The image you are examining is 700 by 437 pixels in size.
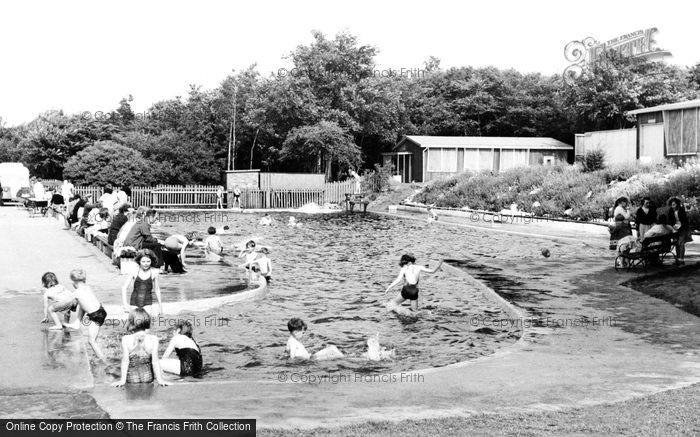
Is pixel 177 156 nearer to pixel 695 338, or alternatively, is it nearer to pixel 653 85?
pixel 653 85

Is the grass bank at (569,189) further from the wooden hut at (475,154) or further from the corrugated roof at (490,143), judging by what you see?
the corrugated roof at (490,143)

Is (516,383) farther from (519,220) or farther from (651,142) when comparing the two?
(651,142)

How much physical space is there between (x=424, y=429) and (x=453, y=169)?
202 feet

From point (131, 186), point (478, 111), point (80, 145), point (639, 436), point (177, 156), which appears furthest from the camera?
point (478, 111)

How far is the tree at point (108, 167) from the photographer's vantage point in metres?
61.7

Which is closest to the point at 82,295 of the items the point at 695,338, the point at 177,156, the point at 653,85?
the point at 695,338

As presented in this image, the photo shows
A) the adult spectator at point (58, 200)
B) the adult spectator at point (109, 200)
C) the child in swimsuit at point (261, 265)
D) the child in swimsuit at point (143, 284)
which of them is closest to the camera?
the child in swimsuit at point (143, 284)

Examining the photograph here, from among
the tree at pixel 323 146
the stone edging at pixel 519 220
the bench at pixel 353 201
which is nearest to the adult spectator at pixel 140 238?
the stone edging at pixel 519 220

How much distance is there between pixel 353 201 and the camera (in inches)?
2345

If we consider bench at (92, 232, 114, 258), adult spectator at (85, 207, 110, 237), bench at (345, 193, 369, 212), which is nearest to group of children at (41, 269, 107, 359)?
bench at (92, 232, 114, 258)

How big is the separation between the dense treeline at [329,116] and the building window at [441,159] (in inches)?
243

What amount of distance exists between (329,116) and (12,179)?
84.5ft

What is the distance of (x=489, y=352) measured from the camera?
14430mm

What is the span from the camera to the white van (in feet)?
Answer: 204
